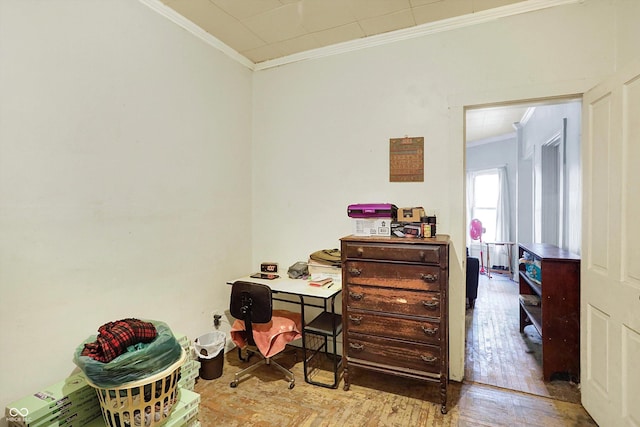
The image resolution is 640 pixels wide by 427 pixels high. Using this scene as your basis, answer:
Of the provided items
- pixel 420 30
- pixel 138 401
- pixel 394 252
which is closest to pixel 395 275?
pixel 394 252

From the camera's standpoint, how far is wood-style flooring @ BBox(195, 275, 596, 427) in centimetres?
199

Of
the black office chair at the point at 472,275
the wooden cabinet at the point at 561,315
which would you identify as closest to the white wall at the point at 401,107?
the wooden cabinet at the point at 561,315

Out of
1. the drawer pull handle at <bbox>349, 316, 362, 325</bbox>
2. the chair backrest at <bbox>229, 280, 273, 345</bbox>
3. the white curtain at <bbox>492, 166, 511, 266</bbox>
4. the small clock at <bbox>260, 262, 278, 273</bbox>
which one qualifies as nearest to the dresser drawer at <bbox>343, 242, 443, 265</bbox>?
the drawer pull handle at <bbox>349, 316, 362, 325</bbox>

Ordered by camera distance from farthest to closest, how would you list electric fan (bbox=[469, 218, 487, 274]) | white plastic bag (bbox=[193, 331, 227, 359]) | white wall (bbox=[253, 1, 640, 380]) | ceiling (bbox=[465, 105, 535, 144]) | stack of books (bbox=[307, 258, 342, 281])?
electric fan (bbox=[469, 218, 487, 274]) < ceiling (bbox=[465, 105, 535, 144]) < stack of books (bbox=[307, 258, 342, 281]) < white plastic bag (bbox=[193, 331, 227, 359]) < white wall (bbox=[253, 1, 640, 380])

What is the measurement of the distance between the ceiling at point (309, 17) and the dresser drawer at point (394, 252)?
1.72 m

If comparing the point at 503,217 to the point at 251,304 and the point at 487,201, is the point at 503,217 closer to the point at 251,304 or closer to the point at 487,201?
the point at 487,201

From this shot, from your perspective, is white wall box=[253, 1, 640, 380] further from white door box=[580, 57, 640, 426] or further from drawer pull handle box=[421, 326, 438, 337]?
drawer pull handle box=[421, 326, 438, 337]

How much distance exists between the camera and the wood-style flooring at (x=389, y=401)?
1.99 meters

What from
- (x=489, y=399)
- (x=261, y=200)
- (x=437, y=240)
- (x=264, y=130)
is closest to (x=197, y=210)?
(x=261, y=200)

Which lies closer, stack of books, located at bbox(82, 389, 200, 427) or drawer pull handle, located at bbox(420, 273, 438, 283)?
stack of books, located at bbox(82, 389, 200, 427)

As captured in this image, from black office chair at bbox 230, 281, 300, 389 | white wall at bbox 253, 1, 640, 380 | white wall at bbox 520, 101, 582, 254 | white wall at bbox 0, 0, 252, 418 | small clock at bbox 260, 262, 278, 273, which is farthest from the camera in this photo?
white wall at bbox 520, 101, 582, 254

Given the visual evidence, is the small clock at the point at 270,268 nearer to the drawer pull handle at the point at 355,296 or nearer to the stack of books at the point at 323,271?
the stack of books at the point at 323,271

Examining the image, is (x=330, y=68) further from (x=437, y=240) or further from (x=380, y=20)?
(x=437, y=240)

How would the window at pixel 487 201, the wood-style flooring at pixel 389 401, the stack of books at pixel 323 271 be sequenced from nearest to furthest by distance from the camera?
the wood-style flooring at pixel 389 401, the stack of books at pixel 323 271, the window at pixel 487 201
